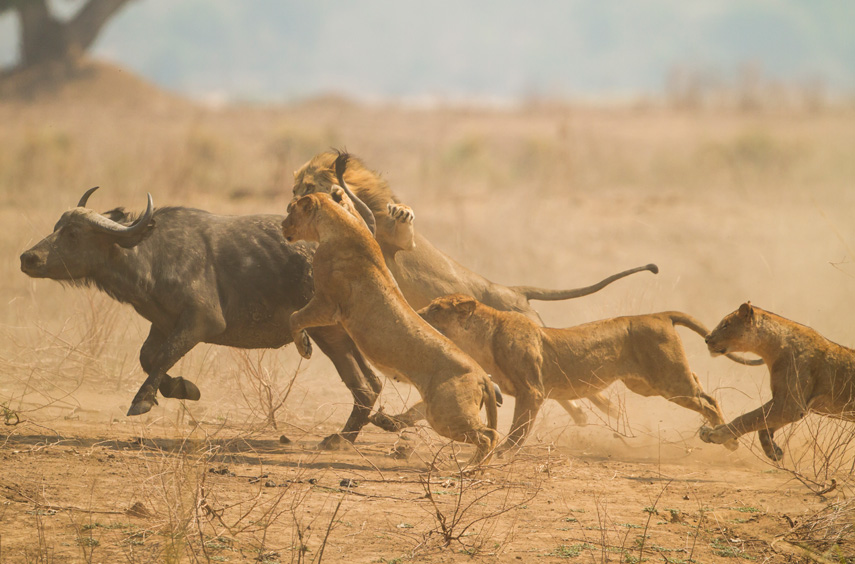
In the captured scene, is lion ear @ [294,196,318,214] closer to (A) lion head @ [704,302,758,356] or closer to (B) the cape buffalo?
(B) the cape buffalo

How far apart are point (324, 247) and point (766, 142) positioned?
927 inches

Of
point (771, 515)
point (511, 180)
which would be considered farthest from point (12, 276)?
point (511, 180)

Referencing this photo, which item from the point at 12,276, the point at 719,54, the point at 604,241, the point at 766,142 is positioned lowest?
the point at 12,276

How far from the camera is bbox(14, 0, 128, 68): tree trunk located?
133 feet

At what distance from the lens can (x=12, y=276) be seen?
12078 mm

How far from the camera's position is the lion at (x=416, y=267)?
8328 millimetres

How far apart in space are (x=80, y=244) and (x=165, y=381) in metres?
1.15

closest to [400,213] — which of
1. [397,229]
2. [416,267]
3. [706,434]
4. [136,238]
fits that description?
[397,229]

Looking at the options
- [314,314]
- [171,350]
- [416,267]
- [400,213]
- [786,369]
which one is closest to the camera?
[314,314]

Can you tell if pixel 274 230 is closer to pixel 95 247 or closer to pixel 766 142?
pixel 95 247

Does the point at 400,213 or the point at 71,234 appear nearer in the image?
the point at 71,234

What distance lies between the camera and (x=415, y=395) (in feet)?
32.5

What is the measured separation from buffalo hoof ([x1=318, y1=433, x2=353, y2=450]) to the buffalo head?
196cm

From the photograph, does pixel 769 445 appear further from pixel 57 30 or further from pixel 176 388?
pixel 57 30
